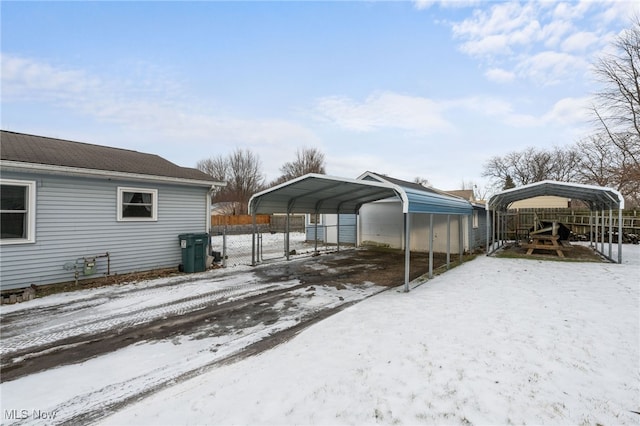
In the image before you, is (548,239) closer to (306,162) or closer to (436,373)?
(436,373)

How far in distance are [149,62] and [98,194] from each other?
6.19 metres

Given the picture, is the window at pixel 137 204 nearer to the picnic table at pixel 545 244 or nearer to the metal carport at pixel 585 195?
the metal carport at pixel 585 195

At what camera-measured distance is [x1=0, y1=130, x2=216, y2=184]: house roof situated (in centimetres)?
679

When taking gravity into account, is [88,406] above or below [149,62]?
below

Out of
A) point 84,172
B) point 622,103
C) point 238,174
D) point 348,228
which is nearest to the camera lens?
point 84,172

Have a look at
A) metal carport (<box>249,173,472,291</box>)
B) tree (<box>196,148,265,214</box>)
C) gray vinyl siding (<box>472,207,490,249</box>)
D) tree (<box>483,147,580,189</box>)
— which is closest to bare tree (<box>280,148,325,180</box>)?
tree (<box>196,148,265,214</box>)

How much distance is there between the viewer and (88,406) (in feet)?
9.17

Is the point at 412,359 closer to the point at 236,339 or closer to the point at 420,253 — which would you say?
the point at 236,339

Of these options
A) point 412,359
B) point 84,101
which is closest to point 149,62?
point 84,101

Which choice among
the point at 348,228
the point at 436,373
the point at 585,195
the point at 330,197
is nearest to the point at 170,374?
the point at 436,373

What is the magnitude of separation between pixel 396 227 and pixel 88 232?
1257 centimetres

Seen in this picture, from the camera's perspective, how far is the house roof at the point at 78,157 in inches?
267

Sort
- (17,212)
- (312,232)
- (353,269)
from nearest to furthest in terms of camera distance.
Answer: (17,212), (353,269), (312,232)

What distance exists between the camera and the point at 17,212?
658 centimetres
